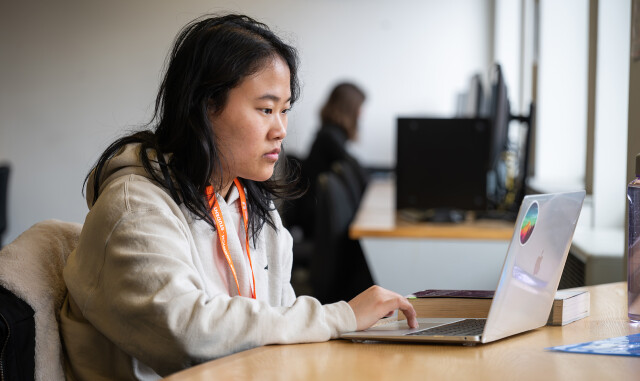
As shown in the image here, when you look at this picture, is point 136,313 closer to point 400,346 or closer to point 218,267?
point 218,267

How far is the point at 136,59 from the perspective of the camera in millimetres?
6449

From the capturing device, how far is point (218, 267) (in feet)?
4.18

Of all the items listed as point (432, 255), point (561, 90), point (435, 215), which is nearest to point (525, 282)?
point (432, 255)

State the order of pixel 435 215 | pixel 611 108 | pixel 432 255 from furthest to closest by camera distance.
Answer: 1. pixel 435 215
2. pixel 432 255
3. pixel 611 108

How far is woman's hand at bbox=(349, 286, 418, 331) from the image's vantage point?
115 cm

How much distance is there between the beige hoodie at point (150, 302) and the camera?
1.03 metres

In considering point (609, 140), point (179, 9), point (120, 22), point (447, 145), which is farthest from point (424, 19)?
point (609, 140)

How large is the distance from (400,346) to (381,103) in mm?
5543

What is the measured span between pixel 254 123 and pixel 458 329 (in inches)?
18.4

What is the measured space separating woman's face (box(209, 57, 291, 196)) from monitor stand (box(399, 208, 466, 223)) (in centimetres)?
176

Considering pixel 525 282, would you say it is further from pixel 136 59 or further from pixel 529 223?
pixel 136 59

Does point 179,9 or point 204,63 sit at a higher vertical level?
point 179,9

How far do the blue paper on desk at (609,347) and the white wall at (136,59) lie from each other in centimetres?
545

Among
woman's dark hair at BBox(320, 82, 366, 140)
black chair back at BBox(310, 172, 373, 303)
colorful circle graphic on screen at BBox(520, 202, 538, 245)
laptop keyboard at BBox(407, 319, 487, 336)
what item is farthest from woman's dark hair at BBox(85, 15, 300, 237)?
woman's dark hair at BBox(320, 82, 366, 140)
